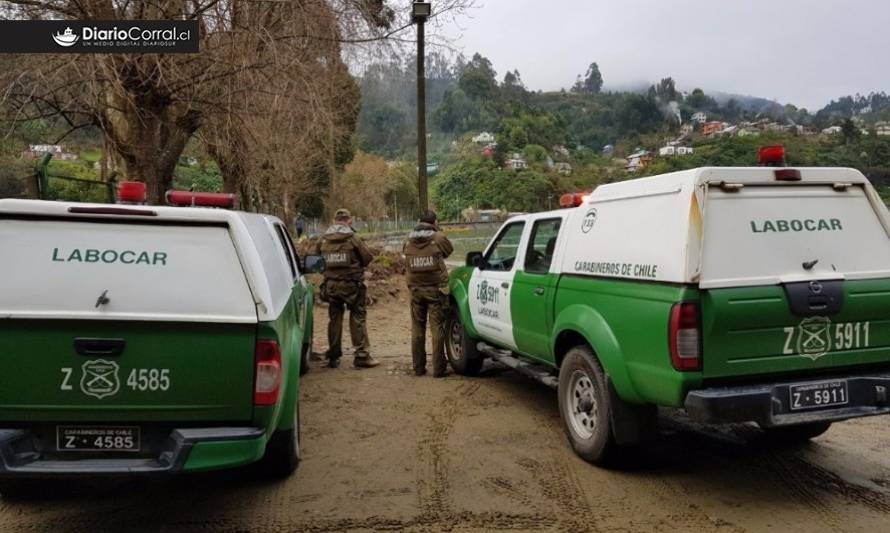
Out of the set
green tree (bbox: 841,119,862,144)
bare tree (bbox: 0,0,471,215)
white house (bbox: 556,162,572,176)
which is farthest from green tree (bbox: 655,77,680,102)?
bare tree (bbox: 0,0,471,215)

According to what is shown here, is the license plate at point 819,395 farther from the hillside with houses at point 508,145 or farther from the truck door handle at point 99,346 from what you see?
the hillside with houses at point 508,145

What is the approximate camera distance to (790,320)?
3838mm

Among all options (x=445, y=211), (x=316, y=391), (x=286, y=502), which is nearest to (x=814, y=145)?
(x=316, y=391)

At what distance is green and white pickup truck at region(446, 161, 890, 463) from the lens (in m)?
3.74

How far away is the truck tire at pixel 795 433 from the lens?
5.01 meters

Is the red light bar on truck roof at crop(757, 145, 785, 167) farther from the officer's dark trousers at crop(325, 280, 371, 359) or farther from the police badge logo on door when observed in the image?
the officer's dark trousers at crop(325, 280, 371, 359)

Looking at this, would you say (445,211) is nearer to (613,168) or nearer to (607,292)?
(613,168)

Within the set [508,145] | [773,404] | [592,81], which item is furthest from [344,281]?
[592,81]

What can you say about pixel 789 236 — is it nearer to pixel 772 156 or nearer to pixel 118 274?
pixel 772 156

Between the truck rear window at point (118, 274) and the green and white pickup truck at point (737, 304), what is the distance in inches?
90.0

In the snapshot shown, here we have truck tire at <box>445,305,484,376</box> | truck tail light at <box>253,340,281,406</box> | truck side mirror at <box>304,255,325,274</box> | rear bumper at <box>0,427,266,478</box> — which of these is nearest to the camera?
rear bumper at <box>0,427,266,478</box>

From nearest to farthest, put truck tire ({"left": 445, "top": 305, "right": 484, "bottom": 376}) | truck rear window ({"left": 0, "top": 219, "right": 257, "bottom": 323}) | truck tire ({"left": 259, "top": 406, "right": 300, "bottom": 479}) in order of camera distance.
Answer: truck rear window ({"left": 0, "top": 219, "right": 257, "bottom": 323}) < truck tire ({"left": 259, "top": 406, "right": 300, "bottom": 479}) < truck tire ({"left": 445, "top": 305, "right": 484, "bottom": 376})

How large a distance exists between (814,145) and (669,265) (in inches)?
625

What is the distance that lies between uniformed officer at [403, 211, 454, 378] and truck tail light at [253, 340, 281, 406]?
13.7 feet
